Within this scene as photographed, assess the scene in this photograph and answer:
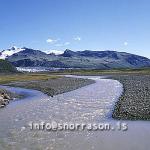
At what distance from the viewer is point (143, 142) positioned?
29.5 m

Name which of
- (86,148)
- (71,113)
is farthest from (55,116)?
(86,148)

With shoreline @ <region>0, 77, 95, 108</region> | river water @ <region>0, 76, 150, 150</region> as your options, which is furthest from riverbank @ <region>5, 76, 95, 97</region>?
river water @ <region>0, 76, 150, 150</region>

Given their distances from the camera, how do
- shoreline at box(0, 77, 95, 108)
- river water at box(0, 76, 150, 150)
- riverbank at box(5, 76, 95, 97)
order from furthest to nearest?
riverbank at box(5, 76, 95, 97) < shoreline at box(0, 77, 95, 108) < river water at box(0, 76, 150, 150)

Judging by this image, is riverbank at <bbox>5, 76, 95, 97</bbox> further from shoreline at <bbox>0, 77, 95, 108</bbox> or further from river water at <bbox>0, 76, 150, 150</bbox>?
river water at <bbox>0, 76, 150, 150</bbox>

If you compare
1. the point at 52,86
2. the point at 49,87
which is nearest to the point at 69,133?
the point at 49,87

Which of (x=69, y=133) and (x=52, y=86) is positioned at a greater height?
(x=69, y=133)

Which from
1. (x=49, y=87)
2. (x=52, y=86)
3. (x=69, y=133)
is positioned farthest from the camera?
(x=52, y=86)

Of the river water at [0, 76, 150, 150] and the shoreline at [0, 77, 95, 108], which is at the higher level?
the river water at [0, 76, 150, 150]

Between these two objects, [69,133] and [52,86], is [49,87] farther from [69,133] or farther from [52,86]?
[69,133]

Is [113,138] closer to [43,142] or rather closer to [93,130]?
[93,130]

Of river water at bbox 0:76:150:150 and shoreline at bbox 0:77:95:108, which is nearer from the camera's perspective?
river water at bbox 0:76:150:150

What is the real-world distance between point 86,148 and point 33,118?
1544 cm

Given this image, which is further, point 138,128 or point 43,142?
point 138,128

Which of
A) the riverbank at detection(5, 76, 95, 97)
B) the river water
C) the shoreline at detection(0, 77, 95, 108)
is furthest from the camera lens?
the riverbank at detection(5, 76, 95, 97)
